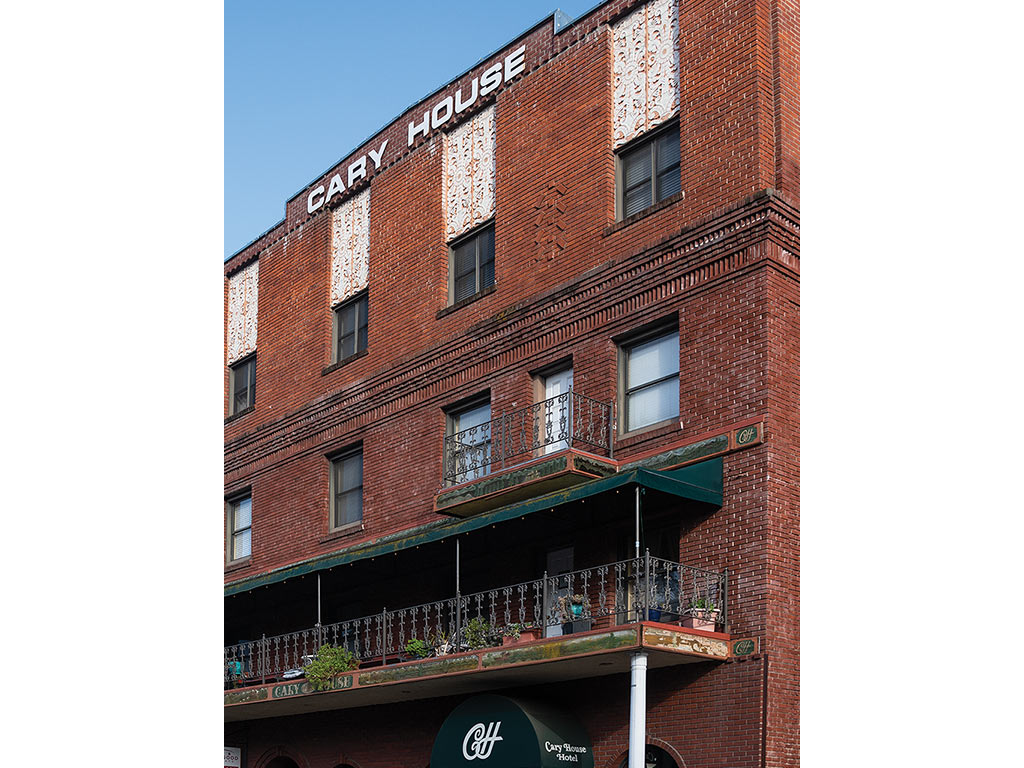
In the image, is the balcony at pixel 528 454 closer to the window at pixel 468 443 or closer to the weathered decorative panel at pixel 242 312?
the window at pixel 468 443

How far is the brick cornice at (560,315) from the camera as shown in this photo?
21203 mm

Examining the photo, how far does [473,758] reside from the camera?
21984 millimetres

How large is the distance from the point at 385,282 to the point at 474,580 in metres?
7.57

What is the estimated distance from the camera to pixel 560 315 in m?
24.3

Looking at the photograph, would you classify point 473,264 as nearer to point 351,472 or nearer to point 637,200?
point 637,200

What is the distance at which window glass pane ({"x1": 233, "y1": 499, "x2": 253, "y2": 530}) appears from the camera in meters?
33.2

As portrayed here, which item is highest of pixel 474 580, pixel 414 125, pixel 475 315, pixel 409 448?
pixel 414 125

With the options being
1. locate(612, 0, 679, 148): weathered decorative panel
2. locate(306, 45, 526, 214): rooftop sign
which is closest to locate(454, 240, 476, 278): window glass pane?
locate(306, 45, 526, 214): rooftop sign

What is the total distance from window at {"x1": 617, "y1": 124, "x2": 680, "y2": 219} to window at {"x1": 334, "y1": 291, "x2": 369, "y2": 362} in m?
8.23

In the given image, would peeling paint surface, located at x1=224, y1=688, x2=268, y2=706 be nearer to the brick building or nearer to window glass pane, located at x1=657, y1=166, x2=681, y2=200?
the brick building

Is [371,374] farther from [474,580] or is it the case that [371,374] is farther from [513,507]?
[513,507]

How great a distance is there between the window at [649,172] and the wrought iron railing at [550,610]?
21.3ft

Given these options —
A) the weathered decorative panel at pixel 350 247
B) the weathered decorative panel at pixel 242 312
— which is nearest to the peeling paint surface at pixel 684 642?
the weathered decorative panel at pixel 350 247
